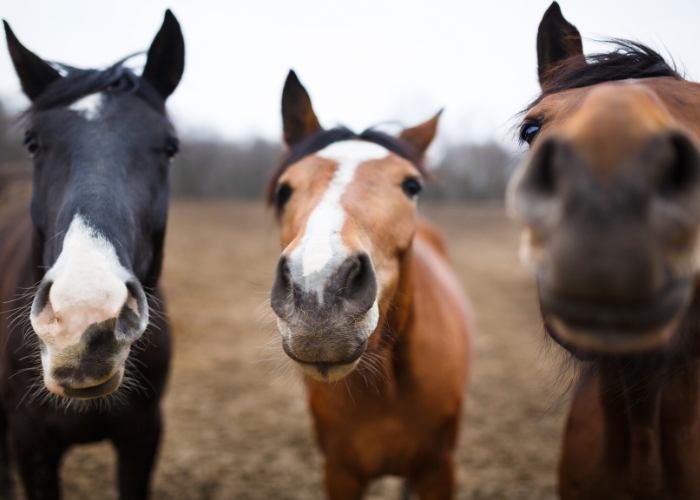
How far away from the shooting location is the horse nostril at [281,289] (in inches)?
66.1

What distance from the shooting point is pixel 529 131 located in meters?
1.76

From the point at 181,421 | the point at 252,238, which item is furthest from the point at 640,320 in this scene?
the point at 252,238

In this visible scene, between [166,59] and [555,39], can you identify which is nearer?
[555,39]

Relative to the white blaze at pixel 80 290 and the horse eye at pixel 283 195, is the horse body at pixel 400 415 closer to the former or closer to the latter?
the horse eye at pixel 283 195

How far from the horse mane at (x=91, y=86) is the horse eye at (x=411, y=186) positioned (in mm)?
1464

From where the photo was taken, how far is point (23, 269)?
2695 mm

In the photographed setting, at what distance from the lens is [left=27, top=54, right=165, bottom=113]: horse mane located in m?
2.27

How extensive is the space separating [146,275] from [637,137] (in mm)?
2192

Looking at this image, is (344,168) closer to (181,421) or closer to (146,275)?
(146,275)

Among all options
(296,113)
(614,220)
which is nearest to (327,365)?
(614,220)

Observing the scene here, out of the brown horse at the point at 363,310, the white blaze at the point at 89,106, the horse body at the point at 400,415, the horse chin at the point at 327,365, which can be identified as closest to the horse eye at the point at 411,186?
the brown horse at the point at 363,310

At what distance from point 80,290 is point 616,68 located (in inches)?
85.1

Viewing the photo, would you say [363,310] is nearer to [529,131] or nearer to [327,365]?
[327,365]

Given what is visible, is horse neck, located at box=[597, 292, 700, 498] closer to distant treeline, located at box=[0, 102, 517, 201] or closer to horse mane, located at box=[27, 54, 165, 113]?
horse mane, located at box=[27, 54, 165, 113]
